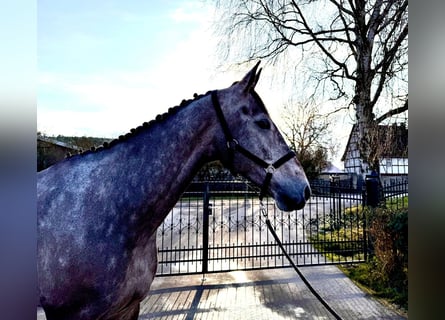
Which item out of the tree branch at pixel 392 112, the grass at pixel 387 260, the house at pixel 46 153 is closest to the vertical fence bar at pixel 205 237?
the house at pixel 46 153

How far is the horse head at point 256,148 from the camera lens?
47.7 inches

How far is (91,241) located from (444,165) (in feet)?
4.23

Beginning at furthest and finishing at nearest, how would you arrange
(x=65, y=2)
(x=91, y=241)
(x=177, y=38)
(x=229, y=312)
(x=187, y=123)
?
(x=229, y=312) → (x=177, y=38) → (x=65, y=2) → (x=187, y=123) → (x=91, y=241)

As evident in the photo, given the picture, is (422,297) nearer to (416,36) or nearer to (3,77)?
(416,36)

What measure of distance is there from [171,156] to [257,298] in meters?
3.11

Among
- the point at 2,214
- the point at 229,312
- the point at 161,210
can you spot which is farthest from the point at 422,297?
the point at 229,312

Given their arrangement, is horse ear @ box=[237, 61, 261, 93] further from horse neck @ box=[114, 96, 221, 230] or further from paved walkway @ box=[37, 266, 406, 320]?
paved walkway @ box=[37, 266, 406, 320]

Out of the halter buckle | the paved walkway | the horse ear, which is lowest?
the paved walkway

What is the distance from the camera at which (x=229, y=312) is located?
3295mm

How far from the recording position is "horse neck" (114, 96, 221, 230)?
50.4 inches

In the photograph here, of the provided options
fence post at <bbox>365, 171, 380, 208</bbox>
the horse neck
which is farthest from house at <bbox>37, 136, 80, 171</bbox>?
fence post at <bbox>365, 171, 380, 208</bbox>

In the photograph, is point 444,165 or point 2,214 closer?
point 2,214

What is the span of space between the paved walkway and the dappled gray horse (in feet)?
7.53

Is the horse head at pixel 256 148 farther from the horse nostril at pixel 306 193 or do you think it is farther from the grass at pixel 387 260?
the grass at pixel 387 260
